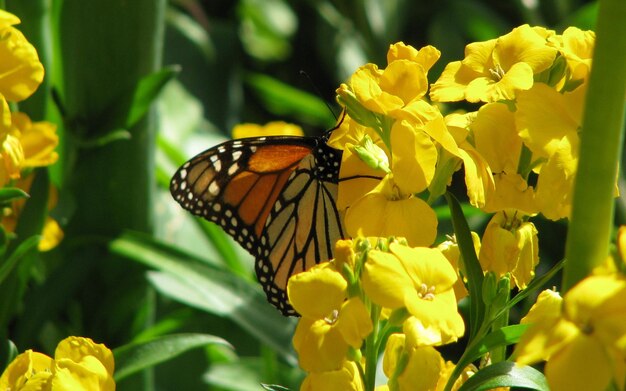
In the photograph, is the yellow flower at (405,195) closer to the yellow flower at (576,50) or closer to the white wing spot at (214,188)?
the yellow flower at (576,50)

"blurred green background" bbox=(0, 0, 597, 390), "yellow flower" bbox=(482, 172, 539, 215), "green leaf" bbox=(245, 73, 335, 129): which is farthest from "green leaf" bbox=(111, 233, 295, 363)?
"green leaf" bbox=(245, 73, 335, 129)

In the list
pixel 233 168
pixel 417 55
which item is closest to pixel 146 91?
pixel 233 168

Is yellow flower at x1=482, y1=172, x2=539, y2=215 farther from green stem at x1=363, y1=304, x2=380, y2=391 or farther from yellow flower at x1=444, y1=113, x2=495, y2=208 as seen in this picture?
green stem at x1=363, y1=304, x2=380, y2=391

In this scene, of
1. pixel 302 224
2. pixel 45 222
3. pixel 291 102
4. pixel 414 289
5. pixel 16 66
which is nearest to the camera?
pixel 414 289

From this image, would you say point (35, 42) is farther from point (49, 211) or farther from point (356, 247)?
point (356, 247)

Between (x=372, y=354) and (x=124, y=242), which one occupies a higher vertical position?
(x=372, y=354)

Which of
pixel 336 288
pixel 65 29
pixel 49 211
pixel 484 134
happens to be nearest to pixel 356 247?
pixel 336 288

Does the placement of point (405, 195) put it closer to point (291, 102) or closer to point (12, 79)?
point (12, 79)
